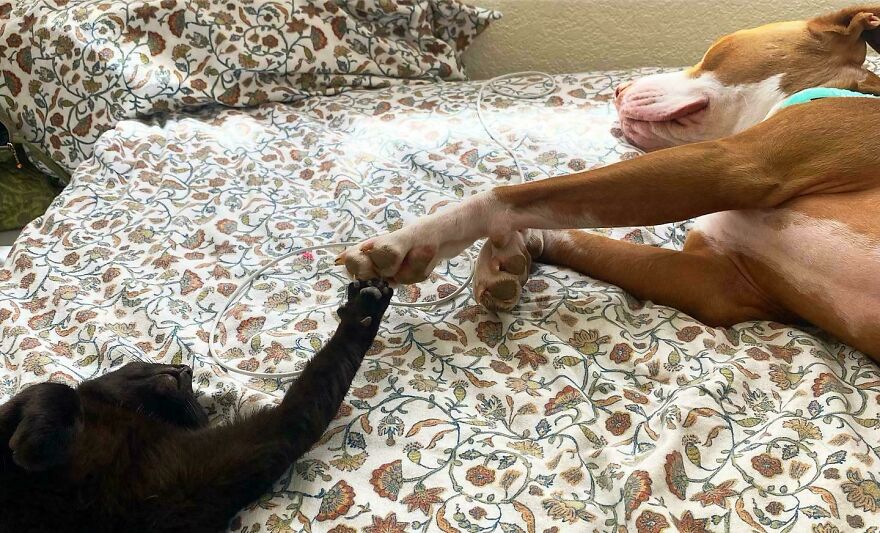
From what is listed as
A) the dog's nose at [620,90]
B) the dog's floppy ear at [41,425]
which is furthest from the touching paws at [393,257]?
the dog's nose at [620,90]

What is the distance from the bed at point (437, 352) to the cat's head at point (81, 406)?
0.09 metres

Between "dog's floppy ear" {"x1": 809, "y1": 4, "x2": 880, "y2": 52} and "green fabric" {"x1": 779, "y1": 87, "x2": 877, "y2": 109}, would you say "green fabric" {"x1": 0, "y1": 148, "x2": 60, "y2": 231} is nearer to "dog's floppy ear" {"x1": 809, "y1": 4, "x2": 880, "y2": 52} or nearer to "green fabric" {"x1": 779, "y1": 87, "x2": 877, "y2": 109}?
"green fabric" {"x1": 779, "y1": 87, "x2": 877, "y2": 109}

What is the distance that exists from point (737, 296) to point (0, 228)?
1.97 meters

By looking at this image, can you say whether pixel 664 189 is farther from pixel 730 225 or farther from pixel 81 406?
pixel 81 406

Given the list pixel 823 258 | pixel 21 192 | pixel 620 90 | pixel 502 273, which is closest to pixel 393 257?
pixel 502 273

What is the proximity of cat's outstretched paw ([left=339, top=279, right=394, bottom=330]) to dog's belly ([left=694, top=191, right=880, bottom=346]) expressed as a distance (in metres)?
0.69

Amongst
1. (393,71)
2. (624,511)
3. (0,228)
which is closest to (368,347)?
(624,511)

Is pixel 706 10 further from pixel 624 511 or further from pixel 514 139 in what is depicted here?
pixel 624 511

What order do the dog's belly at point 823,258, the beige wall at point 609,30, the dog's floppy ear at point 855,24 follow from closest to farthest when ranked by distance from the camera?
the dog's belly at point 823,258 < the dog's floppy ear at point 855,24 < the beige wall at point 609,30

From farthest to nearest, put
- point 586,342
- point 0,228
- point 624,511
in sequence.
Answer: point 0,228 < point 586,342 < point 624,511

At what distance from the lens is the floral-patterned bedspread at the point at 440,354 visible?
1.05 m

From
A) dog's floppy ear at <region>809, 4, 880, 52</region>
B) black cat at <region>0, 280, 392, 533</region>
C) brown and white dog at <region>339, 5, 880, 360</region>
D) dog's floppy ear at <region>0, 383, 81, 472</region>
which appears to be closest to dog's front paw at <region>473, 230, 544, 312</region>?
brown and white dog at <region>339, 5, 880, 360</region>

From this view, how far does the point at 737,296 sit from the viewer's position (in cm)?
147

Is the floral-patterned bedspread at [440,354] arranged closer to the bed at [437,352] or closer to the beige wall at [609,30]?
the bed at [437,352]
